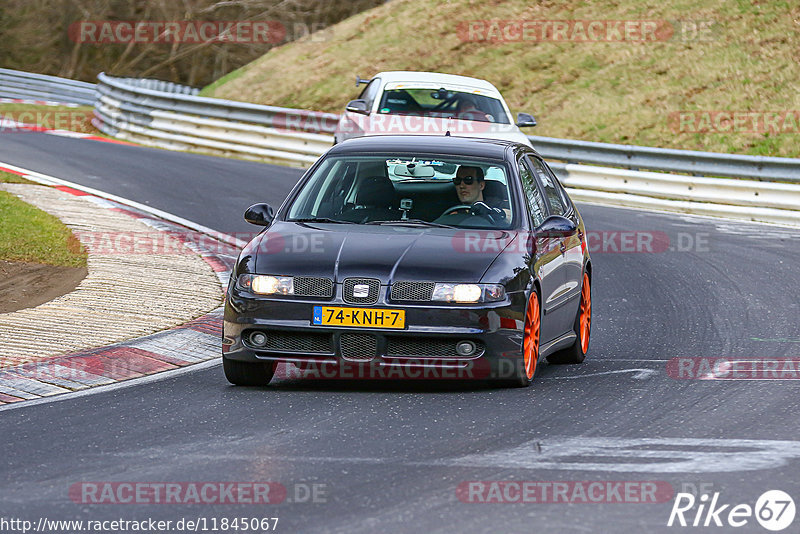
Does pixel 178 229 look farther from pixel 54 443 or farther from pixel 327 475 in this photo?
pixel 327 475

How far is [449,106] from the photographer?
18375mm

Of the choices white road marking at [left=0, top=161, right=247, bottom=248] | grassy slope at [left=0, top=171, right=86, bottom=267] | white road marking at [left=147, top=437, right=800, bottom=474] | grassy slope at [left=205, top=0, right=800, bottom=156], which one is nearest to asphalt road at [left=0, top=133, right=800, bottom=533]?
white road marking at [left=147, top=437, right=800, bottom=474]

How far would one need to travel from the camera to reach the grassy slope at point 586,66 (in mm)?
28484

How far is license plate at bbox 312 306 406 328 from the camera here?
790 cm

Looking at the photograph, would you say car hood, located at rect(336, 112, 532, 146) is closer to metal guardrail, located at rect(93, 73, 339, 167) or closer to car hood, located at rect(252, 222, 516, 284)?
metal guardrail, located at rect(93, 73, 339, 167)

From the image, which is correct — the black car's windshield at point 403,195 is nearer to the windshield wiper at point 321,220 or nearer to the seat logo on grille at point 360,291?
the windshield wiper at point 321,220

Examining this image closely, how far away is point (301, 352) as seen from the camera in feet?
26.3

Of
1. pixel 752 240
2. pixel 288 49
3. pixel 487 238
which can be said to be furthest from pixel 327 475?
pixel 288 49

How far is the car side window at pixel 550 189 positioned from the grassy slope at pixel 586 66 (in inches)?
654

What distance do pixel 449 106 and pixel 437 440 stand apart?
1195cm

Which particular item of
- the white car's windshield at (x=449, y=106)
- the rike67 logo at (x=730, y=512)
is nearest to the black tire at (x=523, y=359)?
the rike67 logo at (x=730, y=512)

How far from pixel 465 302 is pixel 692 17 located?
1020 inches

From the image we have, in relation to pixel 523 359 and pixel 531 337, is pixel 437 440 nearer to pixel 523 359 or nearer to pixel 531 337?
pixel 523 359

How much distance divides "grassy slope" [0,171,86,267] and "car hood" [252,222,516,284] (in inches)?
177
